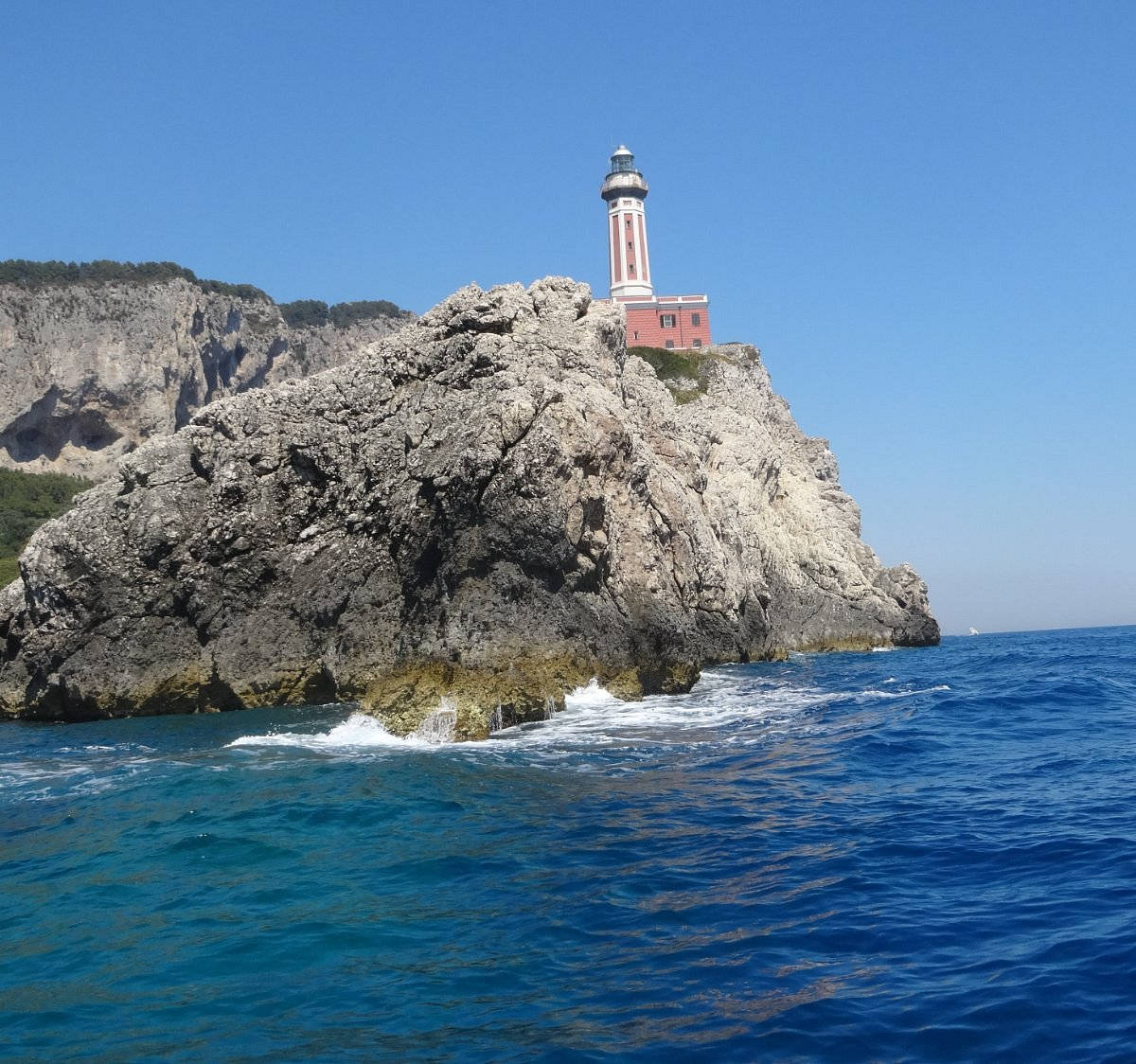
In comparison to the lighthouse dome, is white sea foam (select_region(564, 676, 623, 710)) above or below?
below

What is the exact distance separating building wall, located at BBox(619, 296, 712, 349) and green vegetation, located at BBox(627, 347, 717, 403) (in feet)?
33.6

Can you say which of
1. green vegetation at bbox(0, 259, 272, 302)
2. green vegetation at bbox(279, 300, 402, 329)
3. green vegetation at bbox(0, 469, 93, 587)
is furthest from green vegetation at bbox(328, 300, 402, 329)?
green vegetation at bbox(0, 469, 93, 587)

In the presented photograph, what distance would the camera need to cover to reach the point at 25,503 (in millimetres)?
63719

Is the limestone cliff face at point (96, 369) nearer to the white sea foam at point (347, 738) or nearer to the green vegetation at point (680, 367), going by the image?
the green vegetation at point (680, 367)

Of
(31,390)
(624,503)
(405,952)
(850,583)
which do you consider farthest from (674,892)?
(31,390)

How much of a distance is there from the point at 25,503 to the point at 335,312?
2577 inches

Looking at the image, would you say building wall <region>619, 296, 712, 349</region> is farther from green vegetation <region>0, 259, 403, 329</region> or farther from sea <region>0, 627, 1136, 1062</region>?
sea <region>0, 627, 1136, 1062</region>

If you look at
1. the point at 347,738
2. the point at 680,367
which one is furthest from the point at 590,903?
the point at 680,367

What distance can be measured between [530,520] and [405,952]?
1718 cm

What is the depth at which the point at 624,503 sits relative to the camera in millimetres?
28469

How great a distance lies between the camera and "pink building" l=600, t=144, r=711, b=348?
77375mm

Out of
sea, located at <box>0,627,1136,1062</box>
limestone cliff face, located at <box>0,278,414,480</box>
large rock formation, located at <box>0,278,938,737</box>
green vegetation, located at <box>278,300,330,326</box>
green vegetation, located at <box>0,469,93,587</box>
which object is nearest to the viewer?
sea, located at <box>0,627,1136,1062</box>

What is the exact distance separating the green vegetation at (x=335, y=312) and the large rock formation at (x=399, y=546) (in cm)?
9235

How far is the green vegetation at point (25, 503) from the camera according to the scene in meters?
56.1
